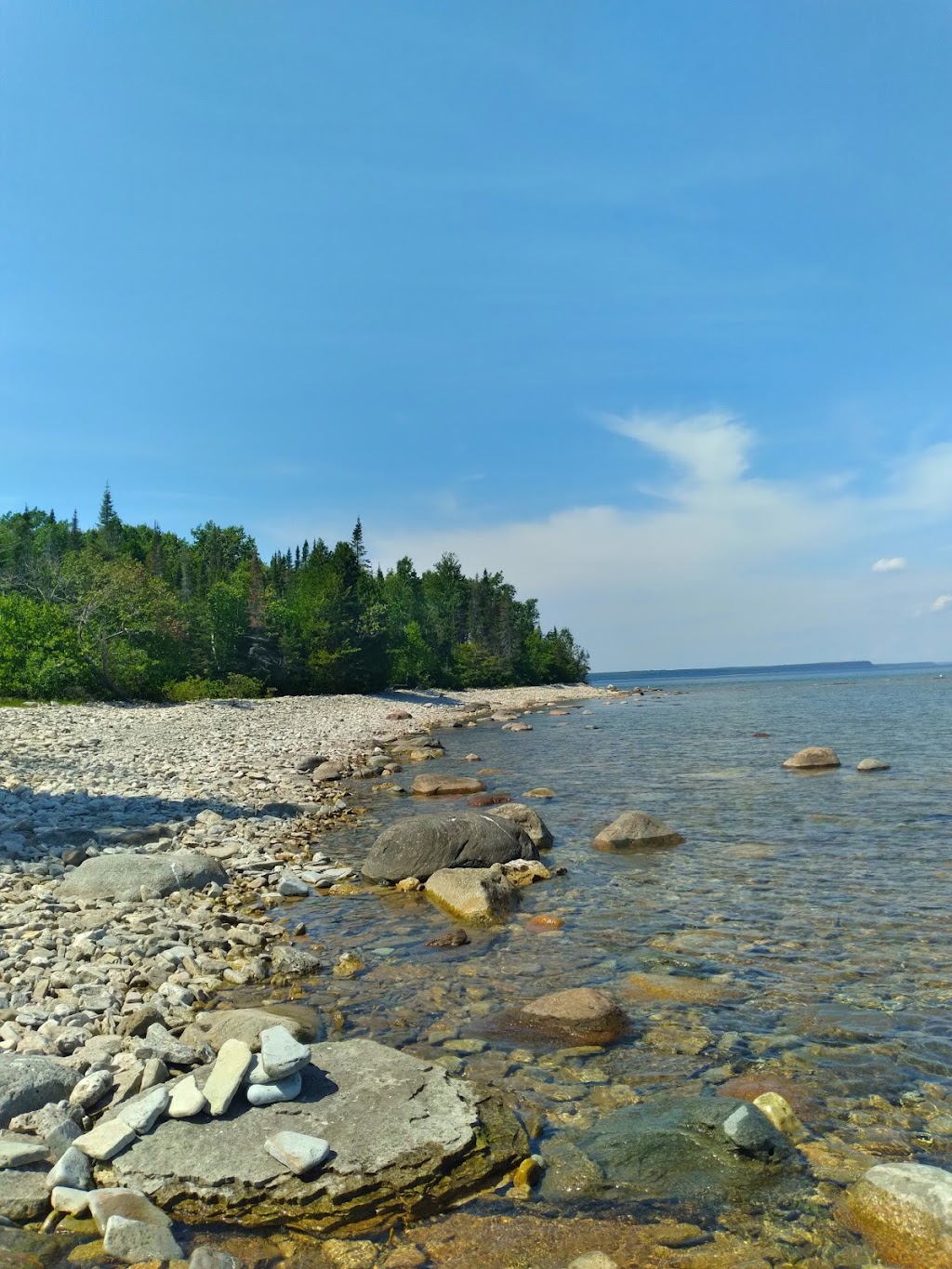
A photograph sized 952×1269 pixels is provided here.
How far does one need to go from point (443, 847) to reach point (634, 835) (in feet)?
13.3

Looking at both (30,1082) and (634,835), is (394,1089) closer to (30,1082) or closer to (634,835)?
(30,1082)

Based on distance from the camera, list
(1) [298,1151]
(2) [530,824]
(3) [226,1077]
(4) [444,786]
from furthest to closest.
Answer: (4) [444,786] → (2) [530,824] → (3) [226,1077] → (1) [298,1151]

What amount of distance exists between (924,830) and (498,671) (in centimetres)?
8457

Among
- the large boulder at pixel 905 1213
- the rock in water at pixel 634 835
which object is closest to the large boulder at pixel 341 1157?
the large boulder at pixel 905 1213

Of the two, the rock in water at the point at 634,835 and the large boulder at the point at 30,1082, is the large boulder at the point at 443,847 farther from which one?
the large boulder at the point at 30,1082

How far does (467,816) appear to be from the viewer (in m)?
13.7

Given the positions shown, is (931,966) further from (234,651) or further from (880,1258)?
(234,651)

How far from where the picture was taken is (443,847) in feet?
41.4

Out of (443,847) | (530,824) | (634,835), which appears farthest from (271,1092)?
(634,835)

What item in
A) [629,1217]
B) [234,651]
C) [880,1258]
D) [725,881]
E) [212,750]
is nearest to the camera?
[880,1258]

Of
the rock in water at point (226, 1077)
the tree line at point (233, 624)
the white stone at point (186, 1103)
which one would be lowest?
the white stone at point (186, 1103)

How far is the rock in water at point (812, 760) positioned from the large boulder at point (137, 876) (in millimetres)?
19790

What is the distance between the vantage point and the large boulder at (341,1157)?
14.5 ft

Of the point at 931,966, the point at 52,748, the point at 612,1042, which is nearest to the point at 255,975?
the point at 612,1042
